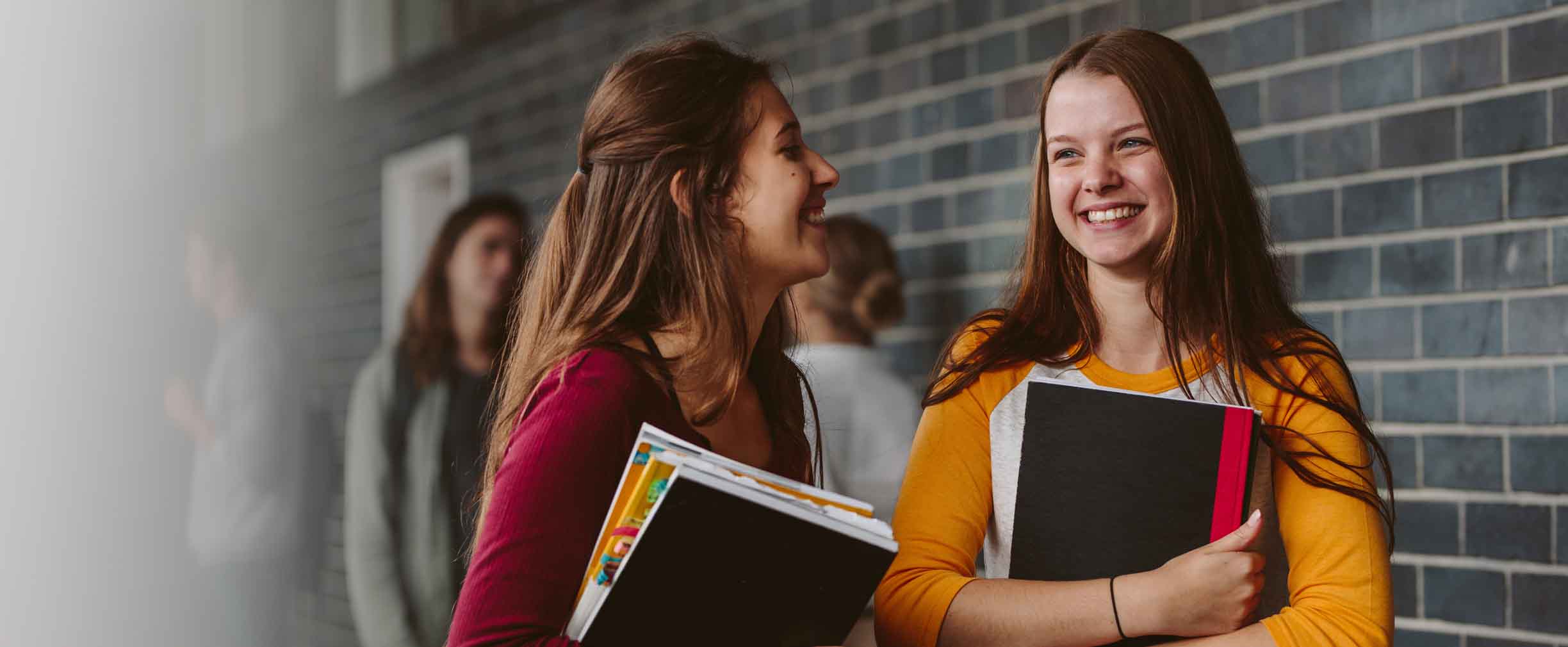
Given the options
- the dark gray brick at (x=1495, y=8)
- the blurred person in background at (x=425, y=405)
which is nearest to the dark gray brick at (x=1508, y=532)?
the dark gray brick at (x=1495, y=8)

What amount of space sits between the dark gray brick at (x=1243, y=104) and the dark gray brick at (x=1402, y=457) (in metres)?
0.72

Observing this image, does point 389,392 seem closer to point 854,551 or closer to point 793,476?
point 793,476

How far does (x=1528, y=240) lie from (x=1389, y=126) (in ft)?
1.17

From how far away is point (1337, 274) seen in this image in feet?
8.98

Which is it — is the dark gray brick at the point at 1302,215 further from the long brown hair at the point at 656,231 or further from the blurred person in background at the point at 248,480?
the blurred person in background at the point at 248,480

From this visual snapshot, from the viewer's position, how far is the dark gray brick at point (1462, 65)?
245 centimetres

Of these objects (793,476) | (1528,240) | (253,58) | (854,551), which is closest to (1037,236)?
(793,476)

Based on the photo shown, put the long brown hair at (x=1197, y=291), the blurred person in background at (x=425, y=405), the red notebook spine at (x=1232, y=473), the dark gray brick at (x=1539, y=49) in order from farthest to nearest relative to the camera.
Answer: the blurred person in background at (x=425, y=405)
the dark gray brick at (x=1539, y=49)
the long brown hair at (x=1197, y=291)
the red notebook spine at (x=1232, y=473)

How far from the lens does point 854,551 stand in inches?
46.2

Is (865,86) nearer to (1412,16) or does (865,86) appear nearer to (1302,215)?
(1302,215)

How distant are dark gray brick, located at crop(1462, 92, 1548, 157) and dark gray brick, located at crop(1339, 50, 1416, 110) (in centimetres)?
13

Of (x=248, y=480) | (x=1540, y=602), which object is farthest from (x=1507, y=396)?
(x=248, y=480)

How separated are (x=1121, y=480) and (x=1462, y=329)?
1.40 m

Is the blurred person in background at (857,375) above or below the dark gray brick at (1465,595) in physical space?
above
